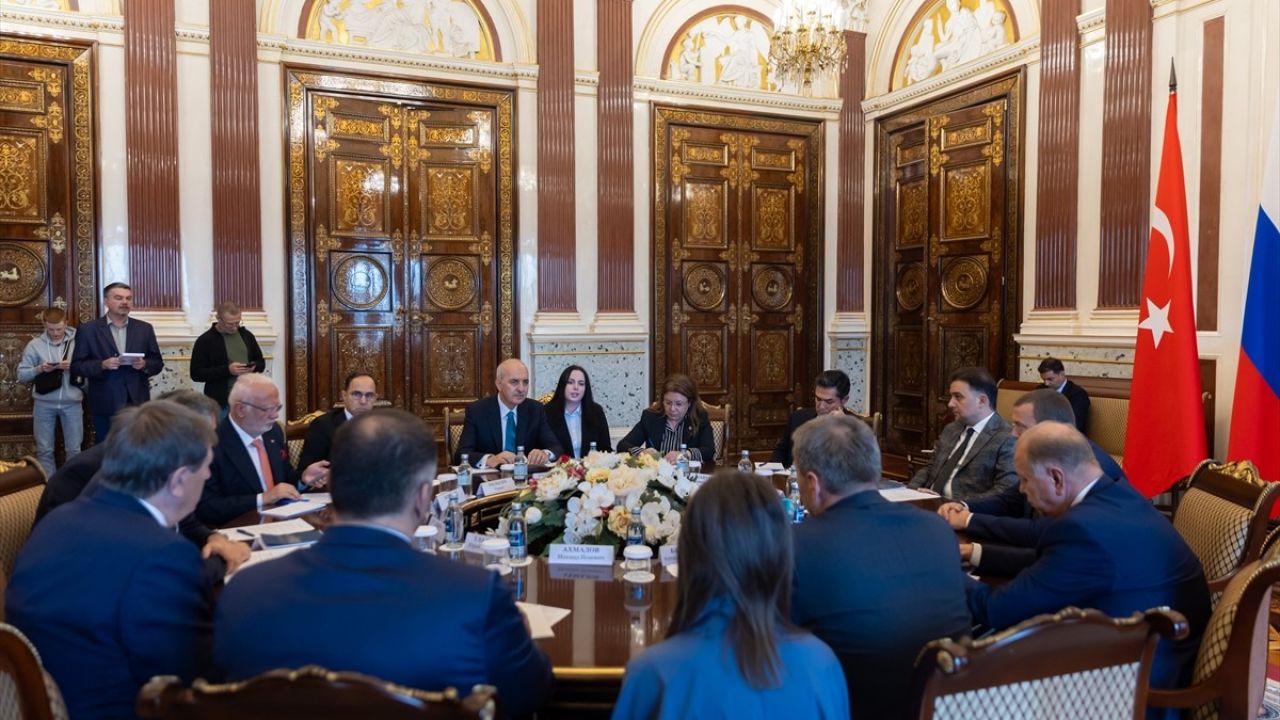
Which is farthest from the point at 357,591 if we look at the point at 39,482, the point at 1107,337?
the point at 1107,337

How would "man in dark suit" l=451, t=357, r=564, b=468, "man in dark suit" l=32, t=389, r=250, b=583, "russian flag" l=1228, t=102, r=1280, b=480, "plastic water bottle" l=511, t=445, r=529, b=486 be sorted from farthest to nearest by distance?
"man in dark suit" l=451, t=357, r=564, b=468
"russian flag" l=1228, t=102, r=1280, b=480
"plastic water bottle" l=511, t=445, r=529, b=486
"man in dark suit" l=32, t=389, r=250, b=583

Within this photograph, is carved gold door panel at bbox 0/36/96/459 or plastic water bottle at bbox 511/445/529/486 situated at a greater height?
carved gold door panel at bbox 0/36/96/459

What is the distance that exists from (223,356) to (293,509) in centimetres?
363

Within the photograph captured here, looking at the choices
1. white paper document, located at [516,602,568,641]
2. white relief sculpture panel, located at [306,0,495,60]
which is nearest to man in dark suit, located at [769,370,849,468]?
white paper document, located at [516,602,568,641]

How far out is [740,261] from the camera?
359 inches

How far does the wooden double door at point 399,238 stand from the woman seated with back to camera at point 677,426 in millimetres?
3470

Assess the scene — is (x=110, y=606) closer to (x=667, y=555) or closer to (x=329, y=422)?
(x=667, y=555)

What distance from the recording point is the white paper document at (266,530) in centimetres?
296

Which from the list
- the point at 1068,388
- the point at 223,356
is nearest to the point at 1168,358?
the point at 1068,388

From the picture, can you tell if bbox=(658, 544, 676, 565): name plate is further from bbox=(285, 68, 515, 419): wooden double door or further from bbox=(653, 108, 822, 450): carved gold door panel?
bbox=(653, 108, 822, 450): carved gold door panel

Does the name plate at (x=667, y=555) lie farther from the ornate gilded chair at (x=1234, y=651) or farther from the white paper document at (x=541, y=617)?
the ornate gilded chair at (x=1234, y=651)

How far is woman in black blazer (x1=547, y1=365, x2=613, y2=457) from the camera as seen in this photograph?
16.6 ft

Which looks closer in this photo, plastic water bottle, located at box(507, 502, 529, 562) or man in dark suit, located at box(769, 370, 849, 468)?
plastic water bottle, located at box(507, 502, 529, 562)

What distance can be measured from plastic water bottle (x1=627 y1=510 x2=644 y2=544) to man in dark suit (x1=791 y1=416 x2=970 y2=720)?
0.88m
